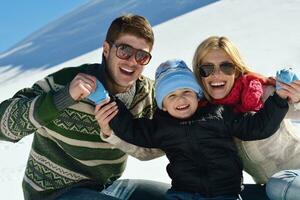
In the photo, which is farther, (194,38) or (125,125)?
(194,38)

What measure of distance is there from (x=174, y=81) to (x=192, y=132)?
35 cm

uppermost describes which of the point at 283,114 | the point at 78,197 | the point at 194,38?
the point at 194,38

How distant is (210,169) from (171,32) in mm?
21498

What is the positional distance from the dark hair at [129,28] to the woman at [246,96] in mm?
380

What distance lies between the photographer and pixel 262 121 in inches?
121

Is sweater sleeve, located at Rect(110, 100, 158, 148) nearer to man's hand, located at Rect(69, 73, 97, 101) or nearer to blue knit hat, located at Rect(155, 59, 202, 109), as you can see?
blue knit hat, located at Rect(155, 59, 202, 109)

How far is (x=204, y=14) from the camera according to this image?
2712 centimetres

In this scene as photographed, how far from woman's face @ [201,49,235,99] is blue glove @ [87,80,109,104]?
2.22ft

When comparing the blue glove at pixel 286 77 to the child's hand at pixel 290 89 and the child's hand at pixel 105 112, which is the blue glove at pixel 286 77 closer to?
the child's hand at pixel 290 89

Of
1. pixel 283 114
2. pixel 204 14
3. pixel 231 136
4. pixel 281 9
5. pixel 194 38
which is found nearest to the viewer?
pixel 283 114

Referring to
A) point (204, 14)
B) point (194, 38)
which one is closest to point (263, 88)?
point (194, 38)

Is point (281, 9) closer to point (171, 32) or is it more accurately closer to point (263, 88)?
point (171, 32)

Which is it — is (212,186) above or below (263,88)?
below

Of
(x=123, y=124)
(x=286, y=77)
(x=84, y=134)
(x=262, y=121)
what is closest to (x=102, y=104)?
(x=123, y=124)
